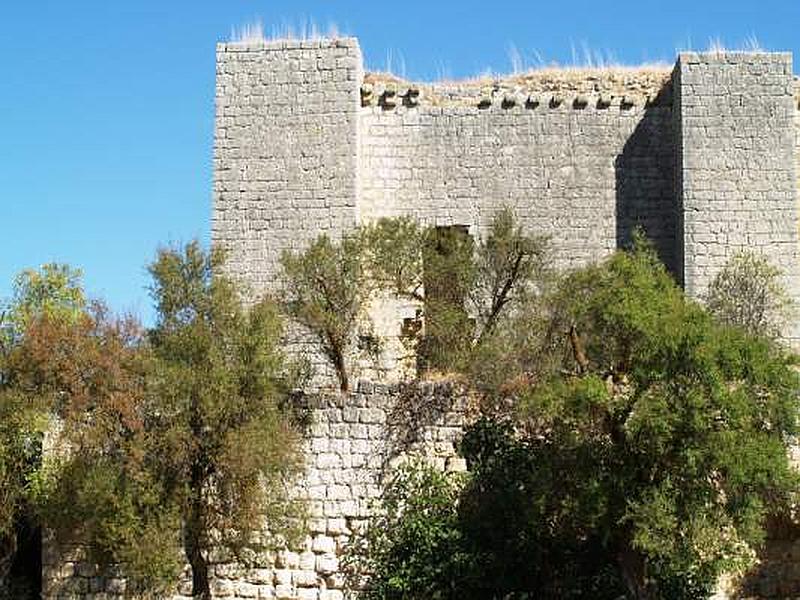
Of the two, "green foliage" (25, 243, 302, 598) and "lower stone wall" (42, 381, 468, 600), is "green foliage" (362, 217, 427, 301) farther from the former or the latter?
"green foliage" (25, 243, 302, 598)

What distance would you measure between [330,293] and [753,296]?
789cm

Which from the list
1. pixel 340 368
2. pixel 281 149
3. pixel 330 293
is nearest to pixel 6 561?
pixel 340 368

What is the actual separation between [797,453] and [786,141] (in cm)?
731

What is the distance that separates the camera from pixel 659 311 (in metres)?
12.5

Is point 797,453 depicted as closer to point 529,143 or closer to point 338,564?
point 338,564

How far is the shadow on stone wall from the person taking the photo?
21438mm

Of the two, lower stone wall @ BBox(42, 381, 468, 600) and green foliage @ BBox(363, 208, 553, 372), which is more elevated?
green foliage @ BBox(363, 208, 553, 372)

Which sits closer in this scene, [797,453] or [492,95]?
[797,453]

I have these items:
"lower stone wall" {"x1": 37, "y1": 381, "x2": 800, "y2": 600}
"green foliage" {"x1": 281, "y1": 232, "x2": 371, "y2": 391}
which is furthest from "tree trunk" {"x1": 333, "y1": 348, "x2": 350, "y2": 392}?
"lower stone wall" {"x1": 37, "y1": 381, "x2": 800, "y2": 600}

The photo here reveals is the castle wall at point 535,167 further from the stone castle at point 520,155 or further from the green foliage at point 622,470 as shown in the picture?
the green foliage at point 622,470

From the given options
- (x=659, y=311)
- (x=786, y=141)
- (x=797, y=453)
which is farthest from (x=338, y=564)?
(x=786, y=141)

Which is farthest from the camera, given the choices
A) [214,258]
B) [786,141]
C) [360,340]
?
[786,141]

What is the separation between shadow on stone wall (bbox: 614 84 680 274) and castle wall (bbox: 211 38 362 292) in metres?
5.05

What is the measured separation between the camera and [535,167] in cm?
2156
